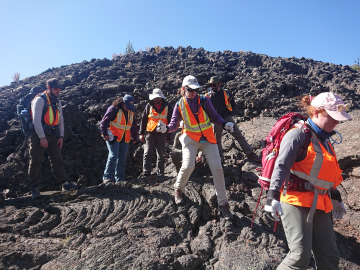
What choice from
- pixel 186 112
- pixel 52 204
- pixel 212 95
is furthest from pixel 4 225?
pixel 212 95

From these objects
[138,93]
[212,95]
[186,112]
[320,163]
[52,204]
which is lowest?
[52,204]

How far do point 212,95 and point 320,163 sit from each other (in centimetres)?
448

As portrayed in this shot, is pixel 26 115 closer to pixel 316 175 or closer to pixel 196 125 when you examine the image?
pixel 196 125

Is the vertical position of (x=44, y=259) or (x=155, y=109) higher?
(x=155, y=109)

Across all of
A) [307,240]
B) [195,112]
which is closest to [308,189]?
[307,240]

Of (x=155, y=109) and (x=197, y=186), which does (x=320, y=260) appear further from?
(x=155, y=109)

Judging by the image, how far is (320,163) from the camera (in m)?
2.81

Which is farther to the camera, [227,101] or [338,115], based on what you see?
[227,101]

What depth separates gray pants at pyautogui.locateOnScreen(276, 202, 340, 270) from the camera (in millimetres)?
2637

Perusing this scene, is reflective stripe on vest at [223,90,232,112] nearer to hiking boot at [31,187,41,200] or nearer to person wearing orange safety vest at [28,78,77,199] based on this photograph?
person wearing orange safety vest at [28,78,77,199]

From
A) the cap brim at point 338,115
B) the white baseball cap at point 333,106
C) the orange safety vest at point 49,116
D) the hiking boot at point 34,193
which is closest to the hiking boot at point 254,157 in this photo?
the white baseball cap at point 333,106

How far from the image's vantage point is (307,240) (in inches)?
105

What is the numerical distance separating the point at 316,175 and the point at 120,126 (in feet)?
16.9

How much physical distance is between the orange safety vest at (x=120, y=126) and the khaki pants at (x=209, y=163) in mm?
2485
